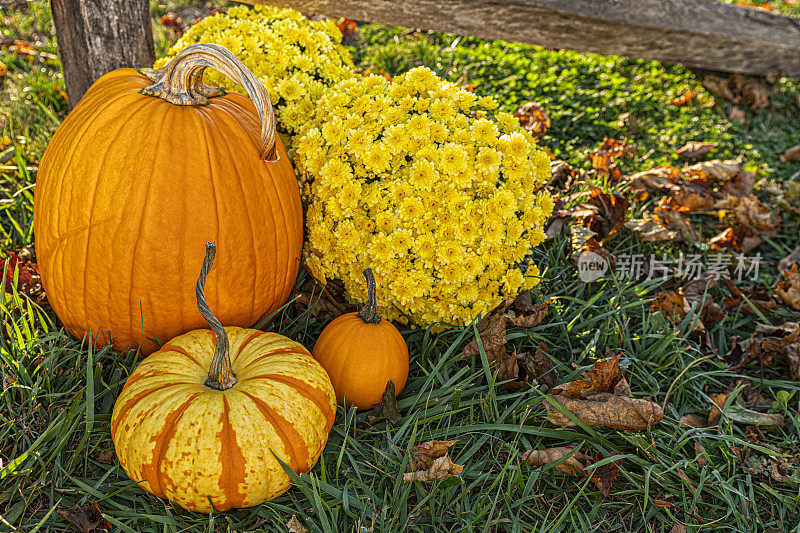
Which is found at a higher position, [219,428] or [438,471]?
[219,428]

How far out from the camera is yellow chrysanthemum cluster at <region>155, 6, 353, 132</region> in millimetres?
2508

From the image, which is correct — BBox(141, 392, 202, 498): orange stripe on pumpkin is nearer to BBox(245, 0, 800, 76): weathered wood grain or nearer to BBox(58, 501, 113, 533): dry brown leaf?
BBox(58, 501, 113, 533): dry brown leaf

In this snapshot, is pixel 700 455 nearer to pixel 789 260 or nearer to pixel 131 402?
pixel 789 260

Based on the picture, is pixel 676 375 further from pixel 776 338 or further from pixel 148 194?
pixel 148 194

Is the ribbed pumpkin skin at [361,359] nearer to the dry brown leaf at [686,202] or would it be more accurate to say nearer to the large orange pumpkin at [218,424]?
the large orange pumpkin at [218,424]

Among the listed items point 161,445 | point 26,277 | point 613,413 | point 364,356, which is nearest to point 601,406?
point 613,413

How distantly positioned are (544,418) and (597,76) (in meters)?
3.09

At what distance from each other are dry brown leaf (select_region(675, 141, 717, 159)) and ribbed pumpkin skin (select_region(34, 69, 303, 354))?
281 centimetres

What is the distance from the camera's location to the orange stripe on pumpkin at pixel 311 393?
1819 mm

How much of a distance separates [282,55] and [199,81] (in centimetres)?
56

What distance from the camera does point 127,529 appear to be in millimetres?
1674

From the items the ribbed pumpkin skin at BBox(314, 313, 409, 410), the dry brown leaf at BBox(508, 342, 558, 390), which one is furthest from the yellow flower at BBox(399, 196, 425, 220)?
the dry brown leaf at BBox(508, 342, 558, 390)

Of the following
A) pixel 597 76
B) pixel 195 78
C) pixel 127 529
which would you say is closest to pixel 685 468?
pixel 127 529

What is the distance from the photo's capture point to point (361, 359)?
2.05 m
